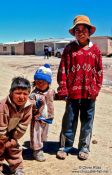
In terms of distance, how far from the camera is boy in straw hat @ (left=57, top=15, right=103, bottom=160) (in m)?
5.29

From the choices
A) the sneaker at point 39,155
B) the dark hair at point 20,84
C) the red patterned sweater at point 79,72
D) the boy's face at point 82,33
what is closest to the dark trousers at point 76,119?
the red patterned sweater at point 79,72

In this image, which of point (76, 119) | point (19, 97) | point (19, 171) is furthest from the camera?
point (76, 119)

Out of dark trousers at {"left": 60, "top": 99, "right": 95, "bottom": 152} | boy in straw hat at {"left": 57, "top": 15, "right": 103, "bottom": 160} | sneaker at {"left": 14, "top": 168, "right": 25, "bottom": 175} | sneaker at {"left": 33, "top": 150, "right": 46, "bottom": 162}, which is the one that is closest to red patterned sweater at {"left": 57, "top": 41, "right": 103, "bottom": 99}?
boy in straw hat at {"left": 57, "top": 15, "right": 103, "bottom": 160}

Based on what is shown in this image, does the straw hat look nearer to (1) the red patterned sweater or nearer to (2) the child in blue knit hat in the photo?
(1) the red patterned sweater

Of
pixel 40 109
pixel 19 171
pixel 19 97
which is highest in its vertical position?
pixel 19 97

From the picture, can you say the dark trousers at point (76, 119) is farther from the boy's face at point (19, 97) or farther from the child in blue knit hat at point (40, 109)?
the boy's face at point (19, 97)

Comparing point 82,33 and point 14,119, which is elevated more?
point 82,33

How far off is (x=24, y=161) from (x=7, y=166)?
30cm

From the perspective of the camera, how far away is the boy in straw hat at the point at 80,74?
208 inches

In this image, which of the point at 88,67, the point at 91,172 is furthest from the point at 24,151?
the point at 88,67

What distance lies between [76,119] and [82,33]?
1.15 metres

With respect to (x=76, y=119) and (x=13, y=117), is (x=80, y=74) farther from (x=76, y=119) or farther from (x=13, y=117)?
(x=13, y=117)

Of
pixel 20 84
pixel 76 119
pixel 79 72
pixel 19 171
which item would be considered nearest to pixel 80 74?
pixel 79 72

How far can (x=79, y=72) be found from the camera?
530cm
